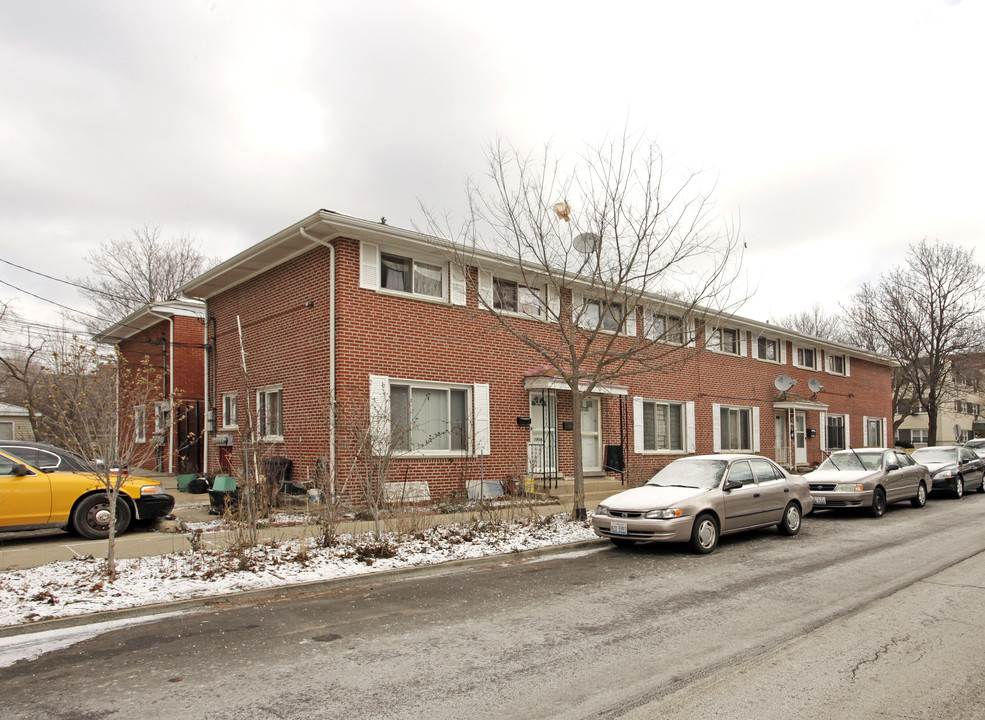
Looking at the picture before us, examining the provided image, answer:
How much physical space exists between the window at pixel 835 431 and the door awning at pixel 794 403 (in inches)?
104

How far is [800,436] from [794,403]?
2275 mm

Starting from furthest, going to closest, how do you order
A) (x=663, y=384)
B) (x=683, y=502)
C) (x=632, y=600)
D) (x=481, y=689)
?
(x=663, y=384) → (x=683, y=502) → (x=632, y=600) → (x=481, y=689)

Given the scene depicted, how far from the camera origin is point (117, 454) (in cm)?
785

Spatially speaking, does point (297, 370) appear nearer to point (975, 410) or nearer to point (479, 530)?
point (479, 530)

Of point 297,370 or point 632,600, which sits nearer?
point 632,600

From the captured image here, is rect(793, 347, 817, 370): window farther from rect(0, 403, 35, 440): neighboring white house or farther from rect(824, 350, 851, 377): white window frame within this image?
rect(0, 403, 35, 440): neighboring white house

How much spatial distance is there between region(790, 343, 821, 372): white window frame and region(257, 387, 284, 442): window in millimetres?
20049

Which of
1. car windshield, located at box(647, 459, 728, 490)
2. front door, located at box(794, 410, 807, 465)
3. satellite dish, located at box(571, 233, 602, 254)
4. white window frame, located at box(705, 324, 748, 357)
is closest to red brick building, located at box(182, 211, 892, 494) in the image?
satellite dish, located at box(571, 233, 602, 254)

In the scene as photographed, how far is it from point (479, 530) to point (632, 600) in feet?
14.1

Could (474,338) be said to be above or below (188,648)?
above

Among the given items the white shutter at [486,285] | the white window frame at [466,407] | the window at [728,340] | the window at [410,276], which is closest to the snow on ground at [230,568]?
the white window frame at [466,407]

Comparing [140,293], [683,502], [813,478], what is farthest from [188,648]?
[140,293]

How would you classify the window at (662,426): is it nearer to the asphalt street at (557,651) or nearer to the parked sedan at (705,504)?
the parked sedan at (705,504)

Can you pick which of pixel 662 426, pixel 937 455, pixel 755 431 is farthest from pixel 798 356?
pixel 662 426
